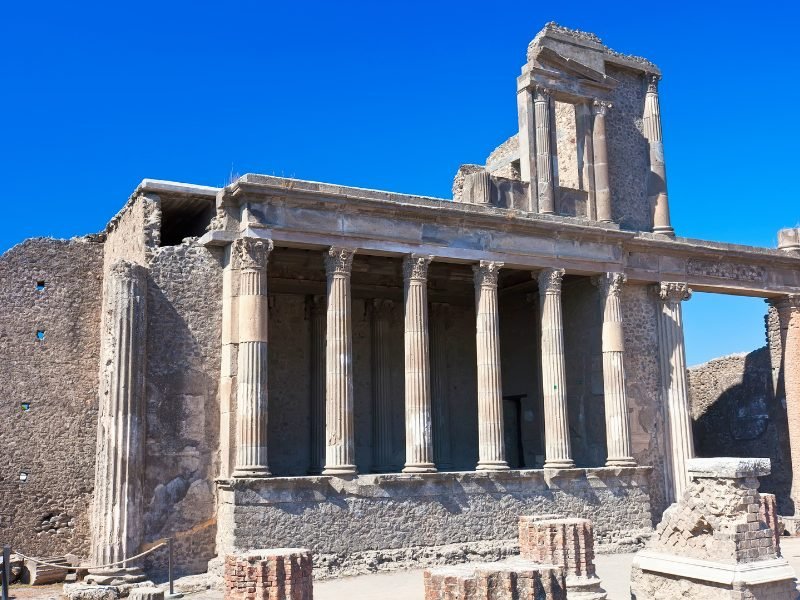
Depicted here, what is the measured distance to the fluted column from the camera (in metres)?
21.7

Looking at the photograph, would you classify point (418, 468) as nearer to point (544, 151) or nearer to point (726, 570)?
point (726, 570)

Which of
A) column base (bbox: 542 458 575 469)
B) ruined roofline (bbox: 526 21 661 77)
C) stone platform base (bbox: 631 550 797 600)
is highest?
ruined roofline (bbox: 526 21 661 77)

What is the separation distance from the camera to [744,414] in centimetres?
2470

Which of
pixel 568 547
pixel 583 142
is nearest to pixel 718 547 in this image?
pixel 568 547

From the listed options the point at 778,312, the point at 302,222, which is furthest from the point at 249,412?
the point at 778,312

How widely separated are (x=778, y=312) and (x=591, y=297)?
20.0 ft

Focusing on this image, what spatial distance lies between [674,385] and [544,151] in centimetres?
607

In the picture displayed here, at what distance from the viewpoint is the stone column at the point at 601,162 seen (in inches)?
786

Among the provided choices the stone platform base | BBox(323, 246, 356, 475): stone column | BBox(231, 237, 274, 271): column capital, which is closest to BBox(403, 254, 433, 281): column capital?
BBox(323, 246, 356, 475): stone column

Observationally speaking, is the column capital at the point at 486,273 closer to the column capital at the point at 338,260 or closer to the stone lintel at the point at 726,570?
the column capital at the point at 338,260

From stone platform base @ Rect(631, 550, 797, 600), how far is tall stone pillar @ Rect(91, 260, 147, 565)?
8.11m

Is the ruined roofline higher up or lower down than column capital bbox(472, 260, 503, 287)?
higher up

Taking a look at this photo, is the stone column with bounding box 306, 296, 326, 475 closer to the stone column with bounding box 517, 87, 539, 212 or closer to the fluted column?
the stone column with bounding box 517, 87, 539, 212

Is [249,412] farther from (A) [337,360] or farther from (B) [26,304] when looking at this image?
(B) [26,304]
